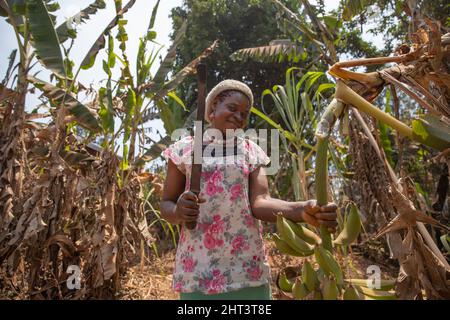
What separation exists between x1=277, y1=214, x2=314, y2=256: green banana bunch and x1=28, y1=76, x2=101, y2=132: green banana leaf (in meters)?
2.67

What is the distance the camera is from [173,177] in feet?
4.66

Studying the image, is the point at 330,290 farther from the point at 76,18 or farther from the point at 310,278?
the point at 76,18

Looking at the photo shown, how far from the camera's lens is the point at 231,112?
1.39 meters

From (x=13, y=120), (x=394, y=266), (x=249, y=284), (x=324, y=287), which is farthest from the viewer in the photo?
(x=394, y=266)

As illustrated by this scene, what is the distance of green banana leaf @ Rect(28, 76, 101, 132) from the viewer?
307cm

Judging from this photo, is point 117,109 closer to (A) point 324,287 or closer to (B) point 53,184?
(B) point 53,184

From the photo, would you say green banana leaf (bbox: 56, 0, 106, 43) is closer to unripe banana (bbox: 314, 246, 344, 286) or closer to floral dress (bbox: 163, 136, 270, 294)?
floral dress (bbox: 163, 136, 270, 294)

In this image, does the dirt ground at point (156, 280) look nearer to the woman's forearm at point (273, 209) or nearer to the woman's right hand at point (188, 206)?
the woman's forearm at point (273, 209)

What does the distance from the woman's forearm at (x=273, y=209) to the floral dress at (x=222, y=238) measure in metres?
0.05

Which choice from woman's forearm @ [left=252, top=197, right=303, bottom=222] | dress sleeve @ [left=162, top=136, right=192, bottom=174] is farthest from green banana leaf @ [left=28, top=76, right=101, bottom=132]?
woman's forearm @ [left=252, top=197, right=303, bottom=222]

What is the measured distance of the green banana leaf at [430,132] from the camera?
0.76 m

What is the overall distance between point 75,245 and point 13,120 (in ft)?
Answer: 3.67
